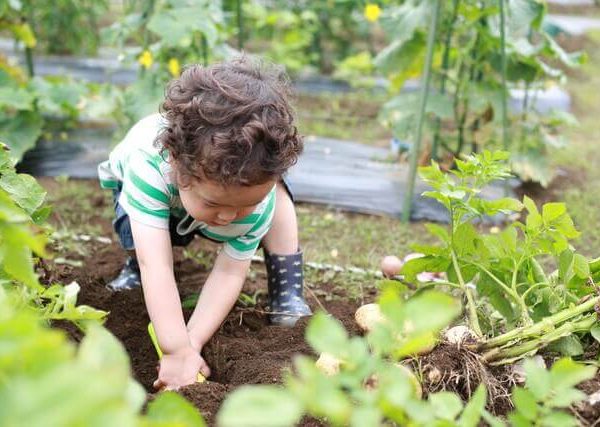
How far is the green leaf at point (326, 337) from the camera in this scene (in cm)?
74

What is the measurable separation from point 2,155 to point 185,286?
0.97 m

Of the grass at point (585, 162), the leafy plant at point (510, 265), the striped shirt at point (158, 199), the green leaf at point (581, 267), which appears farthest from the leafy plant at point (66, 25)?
the green leaf at point (581, 267)

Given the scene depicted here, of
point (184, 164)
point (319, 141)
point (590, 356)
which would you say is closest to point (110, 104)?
point (319, 141)

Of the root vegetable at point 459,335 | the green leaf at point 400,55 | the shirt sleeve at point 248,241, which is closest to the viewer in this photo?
the root vegetable at point 459,335

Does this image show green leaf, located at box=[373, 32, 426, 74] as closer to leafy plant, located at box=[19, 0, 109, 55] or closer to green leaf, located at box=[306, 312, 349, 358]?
green leaf, located at box=[306, 312, 349, 358]

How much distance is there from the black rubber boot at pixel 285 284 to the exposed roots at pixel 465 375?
677 mm

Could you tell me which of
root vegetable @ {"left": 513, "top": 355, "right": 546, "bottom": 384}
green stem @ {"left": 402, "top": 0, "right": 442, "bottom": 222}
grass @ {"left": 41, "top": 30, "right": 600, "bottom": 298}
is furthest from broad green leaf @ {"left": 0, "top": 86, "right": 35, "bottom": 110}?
root vegetable @ {"left": 513, "top": 355, "right": 546, "bottom": 384}

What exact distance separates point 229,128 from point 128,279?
862 mm

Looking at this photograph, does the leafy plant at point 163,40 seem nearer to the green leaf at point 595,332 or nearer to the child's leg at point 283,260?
the child's leg at point 283,260

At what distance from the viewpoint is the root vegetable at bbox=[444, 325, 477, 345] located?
5.18ft

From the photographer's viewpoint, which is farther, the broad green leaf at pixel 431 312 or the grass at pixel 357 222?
the grass at pixel 357 222

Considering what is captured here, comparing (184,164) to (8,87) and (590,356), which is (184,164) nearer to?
(590,356)

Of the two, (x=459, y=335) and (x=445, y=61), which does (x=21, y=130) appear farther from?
(x=459, y=335)

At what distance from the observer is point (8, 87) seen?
143 inches
